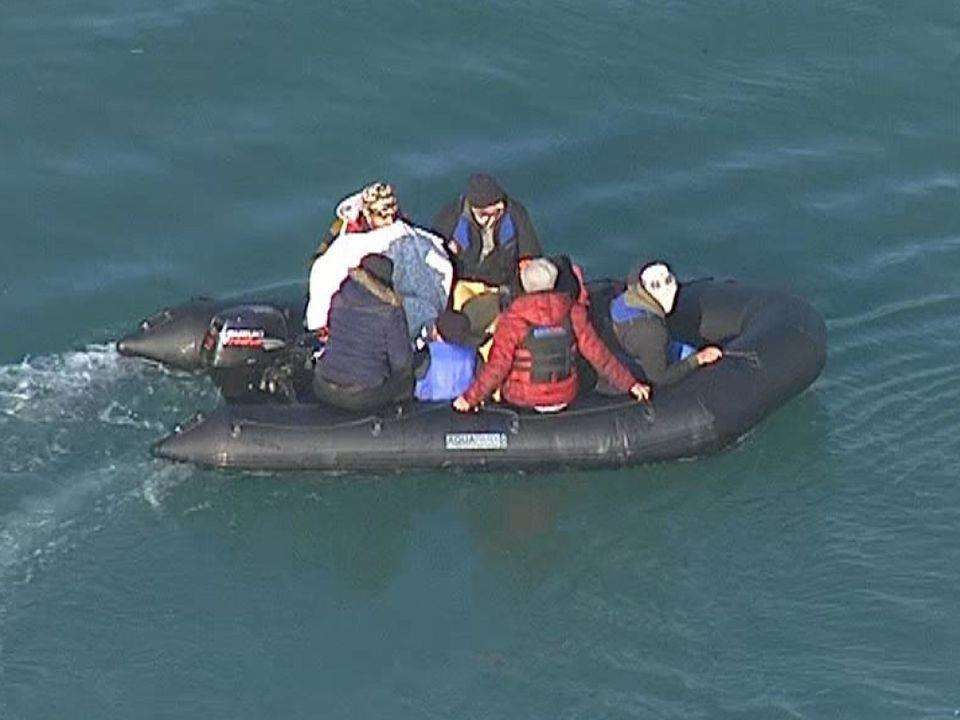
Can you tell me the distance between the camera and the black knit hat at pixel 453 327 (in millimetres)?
13625

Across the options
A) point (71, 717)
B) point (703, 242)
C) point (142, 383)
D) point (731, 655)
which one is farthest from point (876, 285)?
point (71, 717)

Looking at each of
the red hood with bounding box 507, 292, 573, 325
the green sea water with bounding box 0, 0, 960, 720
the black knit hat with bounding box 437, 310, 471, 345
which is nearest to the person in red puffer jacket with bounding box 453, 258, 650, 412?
the red hood with bounding box 507, 292, 573, 325

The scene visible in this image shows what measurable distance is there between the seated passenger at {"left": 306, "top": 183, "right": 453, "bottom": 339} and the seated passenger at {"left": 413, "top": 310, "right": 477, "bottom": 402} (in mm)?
232

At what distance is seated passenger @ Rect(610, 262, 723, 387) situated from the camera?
1351 centimetres

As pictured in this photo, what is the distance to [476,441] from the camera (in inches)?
526

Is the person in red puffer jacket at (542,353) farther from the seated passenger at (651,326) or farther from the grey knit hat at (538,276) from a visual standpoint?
the seated passenger at (651,326)

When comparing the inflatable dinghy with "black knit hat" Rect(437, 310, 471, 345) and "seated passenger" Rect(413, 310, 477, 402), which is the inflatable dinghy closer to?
"seated passenger" Rect(413, 310, 477, 402)

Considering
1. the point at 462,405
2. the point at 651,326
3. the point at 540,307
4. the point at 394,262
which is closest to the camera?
the point at 540,307

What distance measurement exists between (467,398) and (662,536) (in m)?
1.57

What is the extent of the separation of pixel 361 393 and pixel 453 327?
78 cm

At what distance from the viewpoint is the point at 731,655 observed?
12.0 meters

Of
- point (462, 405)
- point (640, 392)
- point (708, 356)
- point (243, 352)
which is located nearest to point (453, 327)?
point (462, 405)

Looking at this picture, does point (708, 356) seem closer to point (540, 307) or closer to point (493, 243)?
point (540, 307)

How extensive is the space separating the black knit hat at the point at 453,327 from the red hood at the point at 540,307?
0.53 metres
